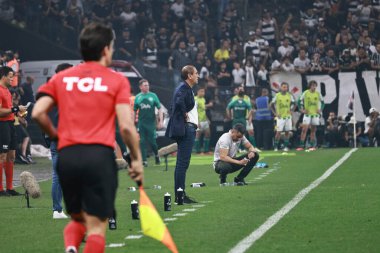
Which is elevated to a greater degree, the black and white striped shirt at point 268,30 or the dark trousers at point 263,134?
the black and white striped shirt at point 268,30

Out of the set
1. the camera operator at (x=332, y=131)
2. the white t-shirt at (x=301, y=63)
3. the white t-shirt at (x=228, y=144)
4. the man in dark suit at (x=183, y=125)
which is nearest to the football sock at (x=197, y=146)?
the camera operator at (x=332, y=131)

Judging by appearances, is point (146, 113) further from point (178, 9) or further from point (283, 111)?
point (178, 9)

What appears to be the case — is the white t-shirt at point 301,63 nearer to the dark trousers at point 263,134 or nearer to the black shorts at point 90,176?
the dark trousers at point 263,134

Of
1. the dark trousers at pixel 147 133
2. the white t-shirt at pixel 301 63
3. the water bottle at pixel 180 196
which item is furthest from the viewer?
the white t-shirt at pixel 301 63

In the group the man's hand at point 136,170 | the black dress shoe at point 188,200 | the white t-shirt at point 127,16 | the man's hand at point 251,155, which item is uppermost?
the white t-shirt at point 127,16

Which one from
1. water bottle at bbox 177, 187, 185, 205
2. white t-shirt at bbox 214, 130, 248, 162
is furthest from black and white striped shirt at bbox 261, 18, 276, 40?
water bottle at bbox 177, 187, 185, 205

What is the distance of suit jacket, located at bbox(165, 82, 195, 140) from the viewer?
17.2 meters

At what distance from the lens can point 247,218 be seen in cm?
1456

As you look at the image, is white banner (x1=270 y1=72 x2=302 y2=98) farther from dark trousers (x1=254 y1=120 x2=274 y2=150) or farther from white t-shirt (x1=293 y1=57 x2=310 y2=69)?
dark trousers (x1=254 y1=120 x2=274 y2=150)

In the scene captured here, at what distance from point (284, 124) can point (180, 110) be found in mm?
20783

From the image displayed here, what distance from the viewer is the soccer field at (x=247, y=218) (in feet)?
39.0

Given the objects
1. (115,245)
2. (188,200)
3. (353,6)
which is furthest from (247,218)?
(353,6)

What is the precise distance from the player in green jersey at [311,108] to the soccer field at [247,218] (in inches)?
516

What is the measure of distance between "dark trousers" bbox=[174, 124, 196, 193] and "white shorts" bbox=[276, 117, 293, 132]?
20473 mm
